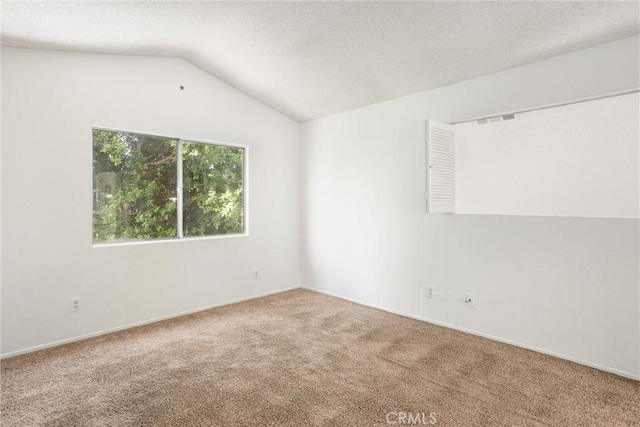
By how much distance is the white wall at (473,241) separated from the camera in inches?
98.7

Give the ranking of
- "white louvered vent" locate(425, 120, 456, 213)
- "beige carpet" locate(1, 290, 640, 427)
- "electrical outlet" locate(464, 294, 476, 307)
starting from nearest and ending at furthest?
"beige carpet" locate(1, 290, 640, 427) → "white louvered vent" locate(425, 120, 456, 213) → "electrical outlet" locate(464, 294, 476, 307)

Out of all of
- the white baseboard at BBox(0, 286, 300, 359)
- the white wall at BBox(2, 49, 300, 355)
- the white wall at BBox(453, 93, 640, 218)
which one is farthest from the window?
the white wall at BBox(453, 93, 640, 218)

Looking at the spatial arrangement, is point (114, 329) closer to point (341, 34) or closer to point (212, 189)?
point (212, 189)

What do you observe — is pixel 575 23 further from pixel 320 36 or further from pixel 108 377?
pixel 108 377

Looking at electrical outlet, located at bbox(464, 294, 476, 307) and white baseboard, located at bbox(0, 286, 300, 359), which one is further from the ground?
electrical outlet, located at bbox(464, 294, 476, 307)

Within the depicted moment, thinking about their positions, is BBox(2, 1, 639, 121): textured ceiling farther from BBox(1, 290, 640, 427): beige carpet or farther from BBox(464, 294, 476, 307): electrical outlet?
BBox(1, 290, 640, 427): beige carpet

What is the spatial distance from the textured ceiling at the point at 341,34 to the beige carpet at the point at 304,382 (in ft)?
8.28

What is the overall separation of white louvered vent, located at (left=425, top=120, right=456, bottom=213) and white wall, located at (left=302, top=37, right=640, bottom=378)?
22cm

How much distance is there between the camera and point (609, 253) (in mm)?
2510

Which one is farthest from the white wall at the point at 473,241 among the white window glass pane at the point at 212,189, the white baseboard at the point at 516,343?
the white window glass pane at the point at 212,189

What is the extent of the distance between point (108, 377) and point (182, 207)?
1.94m

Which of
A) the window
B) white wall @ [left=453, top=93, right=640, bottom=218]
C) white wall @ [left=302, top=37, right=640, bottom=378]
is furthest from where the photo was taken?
the window

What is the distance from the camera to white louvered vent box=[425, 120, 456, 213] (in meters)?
3.11

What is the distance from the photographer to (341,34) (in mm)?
2885
